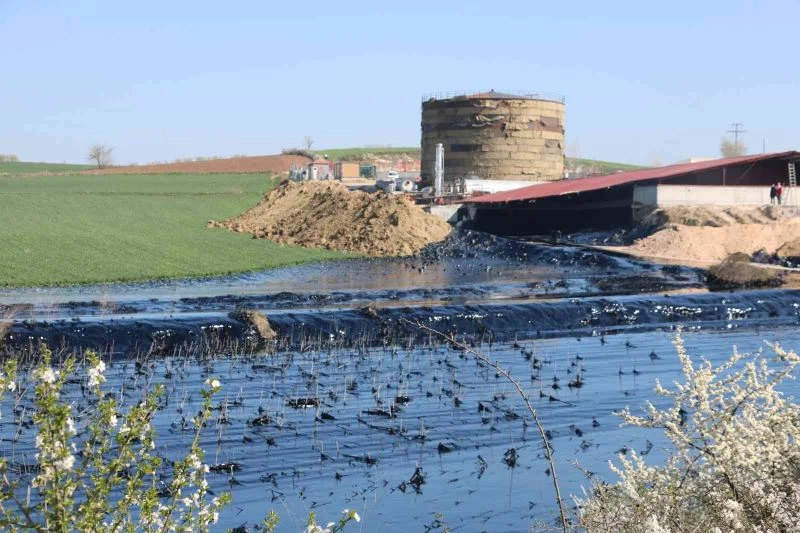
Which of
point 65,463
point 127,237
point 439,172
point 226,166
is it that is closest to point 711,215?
point 439,172

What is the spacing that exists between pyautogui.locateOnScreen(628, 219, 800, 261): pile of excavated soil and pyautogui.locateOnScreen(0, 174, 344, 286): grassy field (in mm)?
12377

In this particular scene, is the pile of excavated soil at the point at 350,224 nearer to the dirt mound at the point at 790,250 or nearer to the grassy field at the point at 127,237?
the grassy field at the point at 127,237

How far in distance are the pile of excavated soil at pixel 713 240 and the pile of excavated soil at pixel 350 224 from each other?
31.4ft

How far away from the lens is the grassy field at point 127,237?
111 feet

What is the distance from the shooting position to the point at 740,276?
3275 centimetres

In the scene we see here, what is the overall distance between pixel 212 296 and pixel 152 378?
37.7ft

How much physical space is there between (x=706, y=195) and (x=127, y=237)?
23.4m

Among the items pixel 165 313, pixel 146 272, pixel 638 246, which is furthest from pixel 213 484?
pixel 638 246

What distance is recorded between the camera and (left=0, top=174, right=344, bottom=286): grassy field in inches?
1335

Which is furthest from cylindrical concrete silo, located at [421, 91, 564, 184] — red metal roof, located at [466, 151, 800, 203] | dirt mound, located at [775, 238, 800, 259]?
dirt mound, located at [775, 238, 800, 259]

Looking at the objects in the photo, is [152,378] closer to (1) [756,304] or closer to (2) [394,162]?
(1) [756,304]

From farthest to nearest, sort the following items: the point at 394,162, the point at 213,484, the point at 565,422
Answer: the point at 394,162 → the point at 565,422 → the point at 213,484

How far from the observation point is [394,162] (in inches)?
4934

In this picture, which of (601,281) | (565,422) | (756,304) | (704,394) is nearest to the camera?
(704,394)
